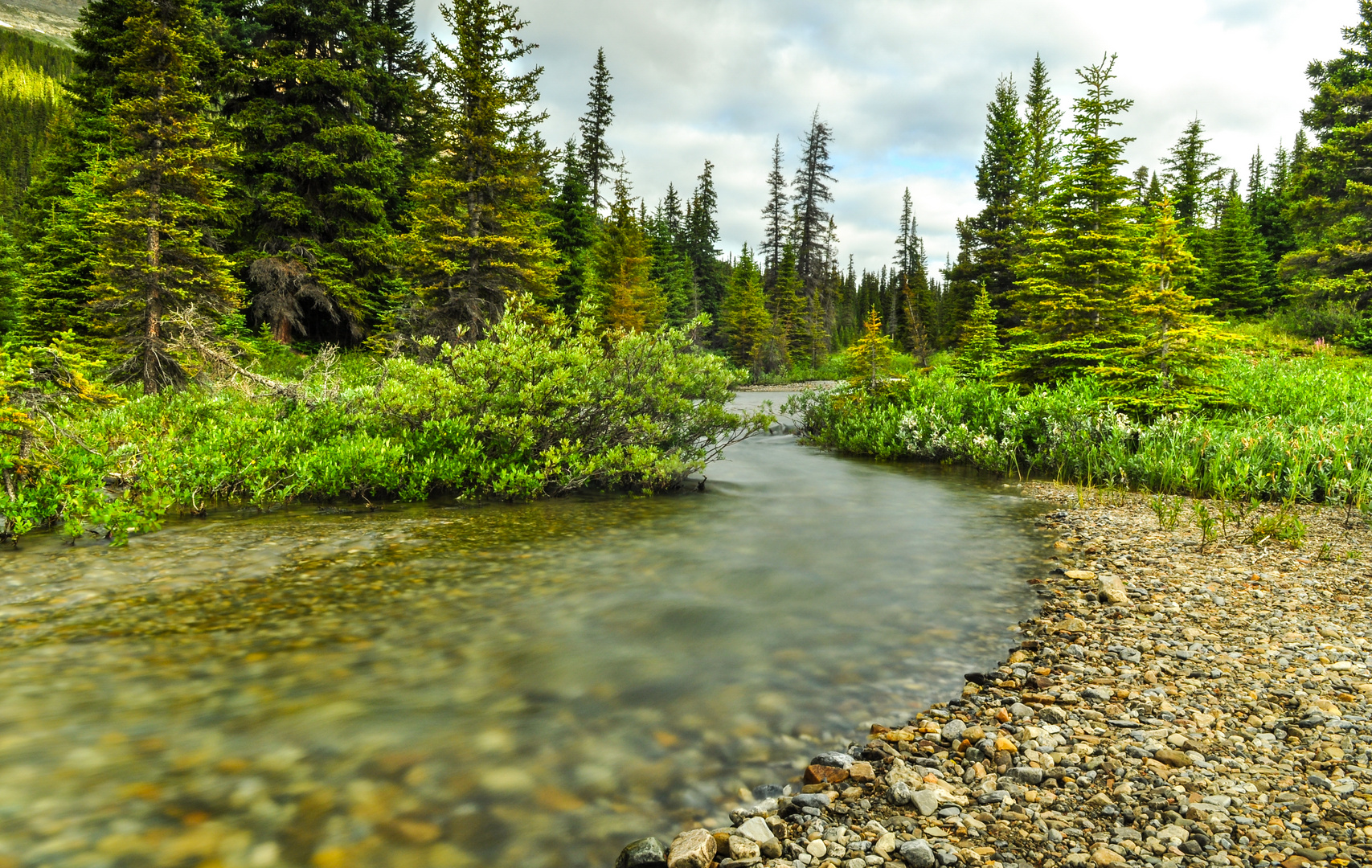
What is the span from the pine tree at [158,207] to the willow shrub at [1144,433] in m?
16.7

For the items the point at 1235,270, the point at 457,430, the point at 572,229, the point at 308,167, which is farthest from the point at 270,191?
the point at 1235,270

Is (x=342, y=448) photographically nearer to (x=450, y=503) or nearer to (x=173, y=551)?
(x=450, y=503)

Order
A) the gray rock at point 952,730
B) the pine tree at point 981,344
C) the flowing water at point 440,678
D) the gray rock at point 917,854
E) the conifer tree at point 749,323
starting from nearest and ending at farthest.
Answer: the gray rock at point 917,854
the flowing water at point 440,678
the gray rock at point 952,730
the pine tree at point 981,344
the conifer tree at point 749,323

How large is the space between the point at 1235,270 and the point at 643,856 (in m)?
47.4

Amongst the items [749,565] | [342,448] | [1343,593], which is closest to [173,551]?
[342,448]

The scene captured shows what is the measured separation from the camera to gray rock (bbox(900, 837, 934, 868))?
2480mm

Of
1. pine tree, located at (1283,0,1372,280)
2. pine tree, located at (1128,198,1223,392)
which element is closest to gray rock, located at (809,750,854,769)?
pine tree, located at (1128,198,1223,392)

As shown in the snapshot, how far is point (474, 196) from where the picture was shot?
21203 mm

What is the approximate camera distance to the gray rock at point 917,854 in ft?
8.14

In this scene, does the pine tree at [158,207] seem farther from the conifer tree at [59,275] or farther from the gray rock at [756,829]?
the gray rock at [756,829]

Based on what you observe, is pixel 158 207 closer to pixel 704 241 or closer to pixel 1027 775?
pixel 1027 775

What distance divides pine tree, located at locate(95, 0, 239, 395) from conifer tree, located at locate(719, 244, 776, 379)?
3927 cm

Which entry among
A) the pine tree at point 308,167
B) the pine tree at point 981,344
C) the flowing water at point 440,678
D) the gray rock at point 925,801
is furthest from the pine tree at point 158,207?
the pine tree at point 981,344

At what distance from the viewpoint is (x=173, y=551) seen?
678 centimetres
